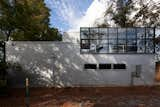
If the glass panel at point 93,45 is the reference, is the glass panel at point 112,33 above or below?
above

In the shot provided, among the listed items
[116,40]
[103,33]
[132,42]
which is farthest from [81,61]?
[132,42]

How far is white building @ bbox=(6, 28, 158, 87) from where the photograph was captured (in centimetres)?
2550

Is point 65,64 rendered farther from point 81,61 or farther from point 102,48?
point 102,48

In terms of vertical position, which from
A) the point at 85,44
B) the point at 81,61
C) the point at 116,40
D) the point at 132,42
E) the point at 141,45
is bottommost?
the point at 81,61

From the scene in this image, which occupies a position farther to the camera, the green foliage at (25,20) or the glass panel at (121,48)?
the glass panel at (121,48)

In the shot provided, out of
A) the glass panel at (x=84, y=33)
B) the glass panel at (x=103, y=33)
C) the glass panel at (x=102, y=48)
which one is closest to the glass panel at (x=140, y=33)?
the glass panel at (x=103, y=33)

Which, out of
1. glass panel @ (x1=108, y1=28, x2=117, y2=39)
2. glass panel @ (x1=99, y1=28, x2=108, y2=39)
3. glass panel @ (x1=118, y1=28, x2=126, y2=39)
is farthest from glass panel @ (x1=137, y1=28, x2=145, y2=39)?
glass panel @ (x1=99, y1=28, x2=108, y2=39)

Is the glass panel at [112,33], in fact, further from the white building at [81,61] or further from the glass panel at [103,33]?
the white building at [81,61]

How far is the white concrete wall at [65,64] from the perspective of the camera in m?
25.5

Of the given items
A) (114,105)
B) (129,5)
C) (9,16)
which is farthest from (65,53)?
(129,5)

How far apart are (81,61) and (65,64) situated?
4.89ft

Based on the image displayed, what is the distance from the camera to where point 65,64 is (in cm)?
2559

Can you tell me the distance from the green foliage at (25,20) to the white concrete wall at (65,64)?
2.24 metres

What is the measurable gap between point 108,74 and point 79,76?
267 cm
